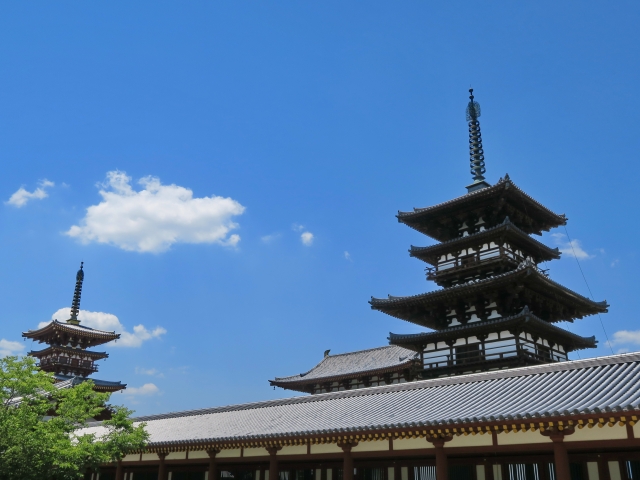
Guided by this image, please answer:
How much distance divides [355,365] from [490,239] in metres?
18.3

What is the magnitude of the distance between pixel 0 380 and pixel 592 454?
20236 mm

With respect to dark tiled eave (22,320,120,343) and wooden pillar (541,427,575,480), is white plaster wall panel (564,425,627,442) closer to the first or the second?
wooden pillar (541,427,575,480)

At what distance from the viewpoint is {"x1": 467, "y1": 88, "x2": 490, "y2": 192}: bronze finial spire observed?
3347cm

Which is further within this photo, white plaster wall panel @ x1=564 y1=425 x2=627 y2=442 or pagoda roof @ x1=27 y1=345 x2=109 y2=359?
pagoda roof @ x1=27 y1=345 x2=109 y2=359

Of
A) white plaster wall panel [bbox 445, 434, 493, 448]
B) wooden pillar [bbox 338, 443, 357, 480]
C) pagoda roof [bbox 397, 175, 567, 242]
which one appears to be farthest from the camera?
pagoda roof [bbox 397, 175, 567, 242]

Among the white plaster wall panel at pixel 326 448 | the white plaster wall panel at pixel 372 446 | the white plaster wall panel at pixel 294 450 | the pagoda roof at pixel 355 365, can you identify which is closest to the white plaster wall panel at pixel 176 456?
the white plaster wall panel at pixel 294 450

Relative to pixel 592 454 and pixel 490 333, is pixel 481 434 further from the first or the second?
pixel 490 333

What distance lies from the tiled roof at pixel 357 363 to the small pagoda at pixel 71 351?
75.1 feet

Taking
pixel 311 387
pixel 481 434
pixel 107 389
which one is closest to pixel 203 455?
pixel 481 434

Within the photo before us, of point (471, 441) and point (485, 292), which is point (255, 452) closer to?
point (471, 441)

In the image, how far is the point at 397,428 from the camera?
1584cm

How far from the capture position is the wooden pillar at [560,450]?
45.5 feet

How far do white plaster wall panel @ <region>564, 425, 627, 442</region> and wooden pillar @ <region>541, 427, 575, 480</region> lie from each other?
52cm

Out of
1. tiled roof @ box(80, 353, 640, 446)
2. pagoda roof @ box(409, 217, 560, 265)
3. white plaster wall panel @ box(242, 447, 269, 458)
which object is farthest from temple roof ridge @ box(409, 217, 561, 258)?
white plaster wall panel @ box(242, 447, 269, 458)
